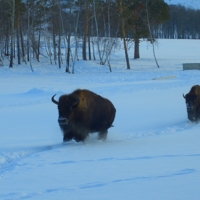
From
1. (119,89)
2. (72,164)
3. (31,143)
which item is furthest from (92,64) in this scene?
(72,164)

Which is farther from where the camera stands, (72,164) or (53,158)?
(53,158)

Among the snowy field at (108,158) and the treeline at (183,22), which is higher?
the treeline at (183,22)

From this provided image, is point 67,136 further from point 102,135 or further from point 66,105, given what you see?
point 102,135

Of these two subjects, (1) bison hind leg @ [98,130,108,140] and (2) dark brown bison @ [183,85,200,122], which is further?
(2) dark brown bison @ [183,85,200,122]

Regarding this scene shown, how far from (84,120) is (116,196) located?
4.94 m

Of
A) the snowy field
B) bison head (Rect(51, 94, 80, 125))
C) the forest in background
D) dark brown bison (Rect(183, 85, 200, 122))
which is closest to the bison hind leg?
the snowy field

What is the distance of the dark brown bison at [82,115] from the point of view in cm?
980

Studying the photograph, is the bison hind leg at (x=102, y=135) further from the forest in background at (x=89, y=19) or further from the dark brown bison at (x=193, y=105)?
the forest in background at (x=89, y=19)

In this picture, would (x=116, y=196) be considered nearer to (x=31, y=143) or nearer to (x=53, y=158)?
(x=53, y=158)

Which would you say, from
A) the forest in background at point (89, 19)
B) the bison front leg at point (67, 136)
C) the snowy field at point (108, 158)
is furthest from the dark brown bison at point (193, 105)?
the forest in background at point (89, 19)

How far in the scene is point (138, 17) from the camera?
53.8 meters

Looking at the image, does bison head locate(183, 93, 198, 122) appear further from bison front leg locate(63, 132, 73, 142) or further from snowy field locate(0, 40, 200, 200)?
bison front leg locate(63, 132, 73, 142)

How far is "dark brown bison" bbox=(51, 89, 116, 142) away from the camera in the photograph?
9805 millimetres

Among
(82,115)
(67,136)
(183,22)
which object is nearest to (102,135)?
(82,115)
